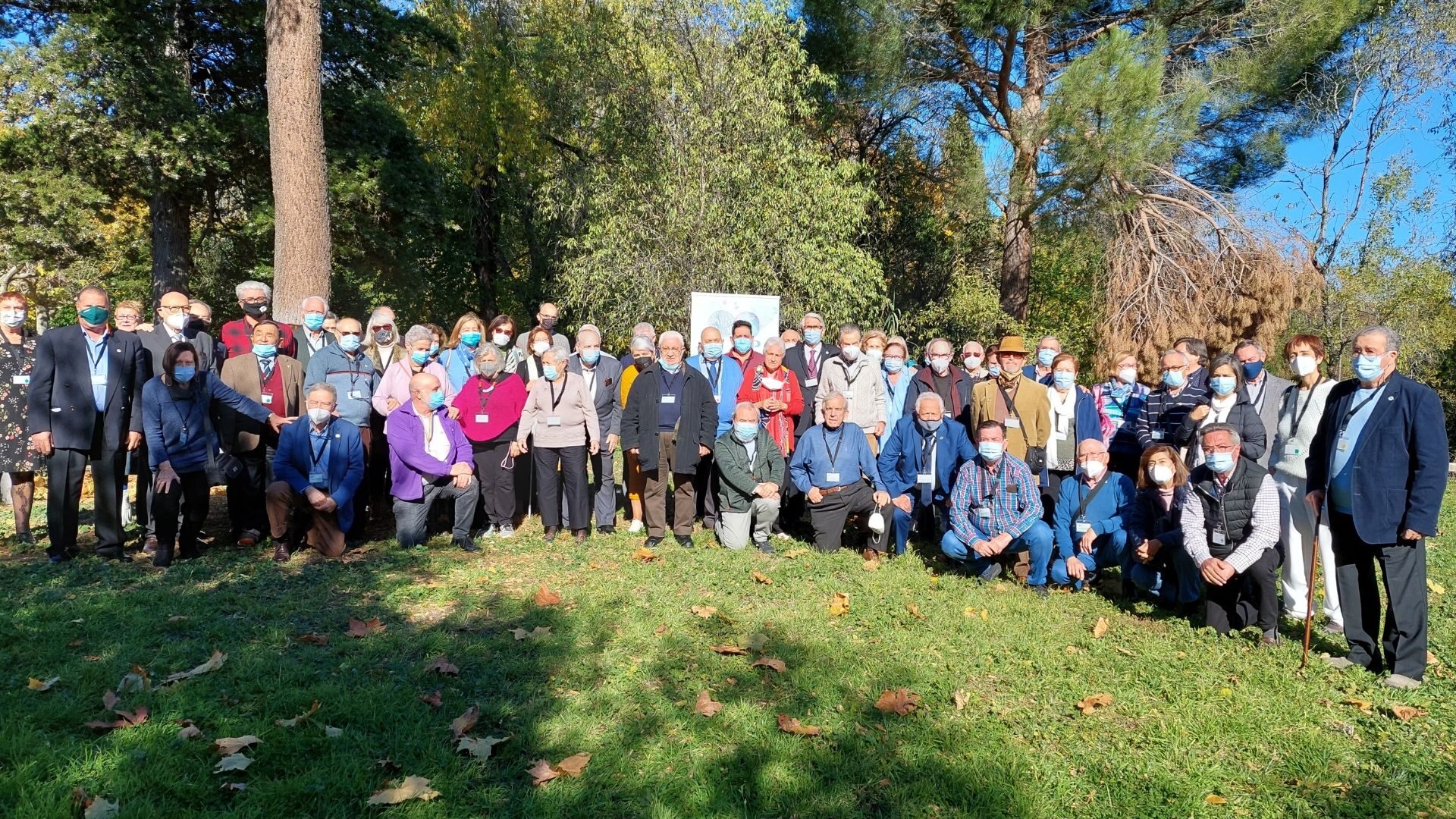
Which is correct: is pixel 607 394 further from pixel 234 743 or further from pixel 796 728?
pixel 234 743

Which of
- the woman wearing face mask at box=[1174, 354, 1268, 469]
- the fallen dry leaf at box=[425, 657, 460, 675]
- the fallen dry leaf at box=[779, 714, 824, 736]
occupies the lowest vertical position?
the fallen dry leaf at box=[779, 714, 824, 736]

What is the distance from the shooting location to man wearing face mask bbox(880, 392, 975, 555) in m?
7.11

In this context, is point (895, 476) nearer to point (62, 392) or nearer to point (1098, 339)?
point (62, 392)

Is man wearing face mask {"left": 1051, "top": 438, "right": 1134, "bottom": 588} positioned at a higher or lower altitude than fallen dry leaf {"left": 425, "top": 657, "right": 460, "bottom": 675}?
higher

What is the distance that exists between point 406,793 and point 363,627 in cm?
196

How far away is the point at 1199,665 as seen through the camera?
4688mm

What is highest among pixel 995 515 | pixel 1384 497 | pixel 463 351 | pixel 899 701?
pixel 463 351

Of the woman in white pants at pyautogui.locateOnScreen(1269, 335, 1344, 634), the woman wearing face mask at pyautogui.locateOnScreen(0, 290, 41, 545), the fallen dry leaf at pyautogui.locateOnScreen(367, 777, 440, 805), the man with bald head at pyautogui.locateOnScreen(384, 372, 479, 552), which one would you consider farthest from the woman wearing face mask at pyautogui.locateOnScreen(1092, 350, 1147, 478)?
the woman wearing face mask at pyautogui.locateOnScreen(0, 290, 41, 545)

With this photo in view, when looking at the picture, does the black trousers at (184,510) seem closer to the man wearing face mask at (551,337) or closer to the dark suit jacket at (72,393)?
the dark suit jacket at (72,393)

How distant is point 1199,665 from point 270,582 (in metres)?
5.92

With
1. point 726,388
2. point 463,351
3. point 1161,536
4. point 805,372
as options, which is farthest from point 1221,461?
point 463,351

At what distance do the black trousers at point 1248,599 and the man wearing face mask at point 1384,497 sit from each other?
0.36 meters

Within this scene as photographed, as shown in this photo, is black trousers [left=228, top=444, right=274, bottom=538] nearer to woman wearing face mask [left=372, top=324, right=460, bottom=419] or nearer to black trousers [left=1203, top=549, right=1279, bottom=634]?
woman wearing face mask [left=372, top=324, right=460, bottom=419]

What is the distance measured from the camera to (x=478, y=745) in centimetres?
341
